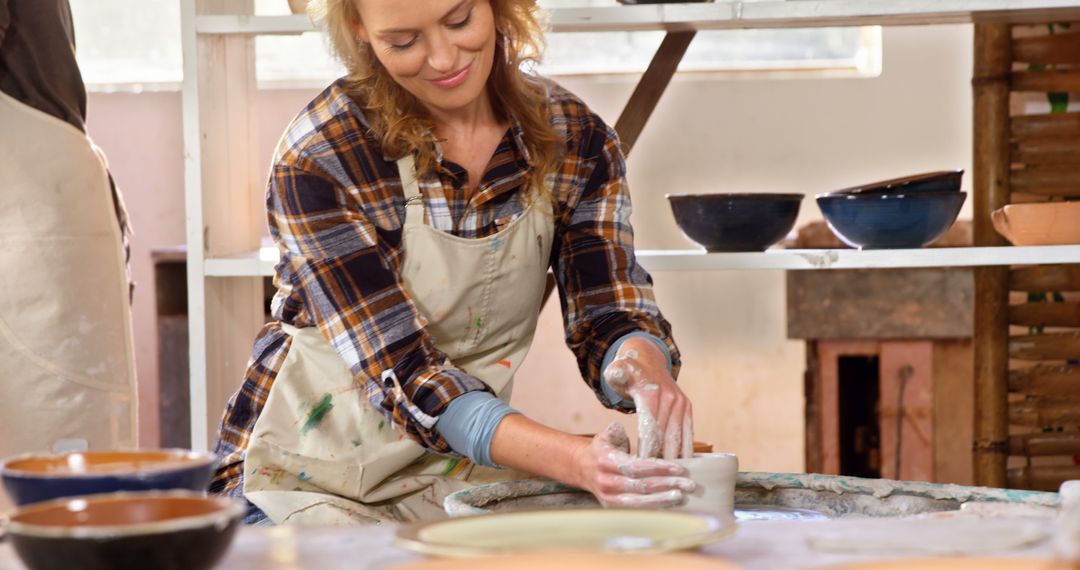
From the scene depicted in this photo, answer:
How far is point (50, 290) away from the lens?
264 centimetres

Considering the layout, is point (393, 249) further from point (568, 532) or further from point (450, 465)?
point (568, 532)

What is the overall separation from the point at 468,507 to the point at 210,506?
0.58m

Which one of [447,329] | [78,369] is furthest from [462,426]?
[78,369]

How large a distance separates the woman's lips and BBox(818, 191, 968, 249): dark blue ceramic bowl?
0.90 metres

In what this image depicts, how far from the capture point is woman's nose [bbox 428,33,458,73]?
1918 millimetres

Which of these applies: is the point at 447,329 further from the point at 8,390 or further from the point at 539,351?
the point at 539,351

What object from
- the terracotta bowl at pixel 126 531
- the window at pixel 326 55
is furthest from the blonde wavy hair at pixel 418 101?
the window at pixel 326 55

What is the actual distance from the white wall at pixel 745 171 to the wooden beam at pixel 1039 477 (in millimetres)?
1739

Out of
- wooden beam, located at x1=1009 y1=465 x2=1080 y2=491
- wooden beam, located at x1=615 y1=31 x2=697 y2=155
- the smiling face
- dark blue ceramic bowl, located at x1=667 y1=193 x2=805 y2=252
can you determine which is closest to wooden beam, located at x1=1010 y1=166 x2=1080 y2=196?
wooden beam, located at x1=1009 y1=465 x2=1080 y2=491

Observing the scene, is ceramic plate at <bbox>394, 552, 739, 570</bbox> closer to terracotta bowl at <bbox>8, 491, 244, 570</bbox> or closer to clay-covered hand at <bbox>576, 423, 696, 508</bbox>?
terracotta bowl at <bbox>8, 491, 244, 570</bbox>

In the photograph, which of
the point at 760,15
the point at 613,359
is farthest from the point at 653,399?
the point at 760,15

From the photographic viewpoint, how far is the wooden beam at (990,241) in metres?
2.97

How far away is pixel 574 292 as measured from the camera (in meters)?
2.08

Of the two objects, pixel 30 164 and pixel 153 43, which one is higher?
pixel 153 43
